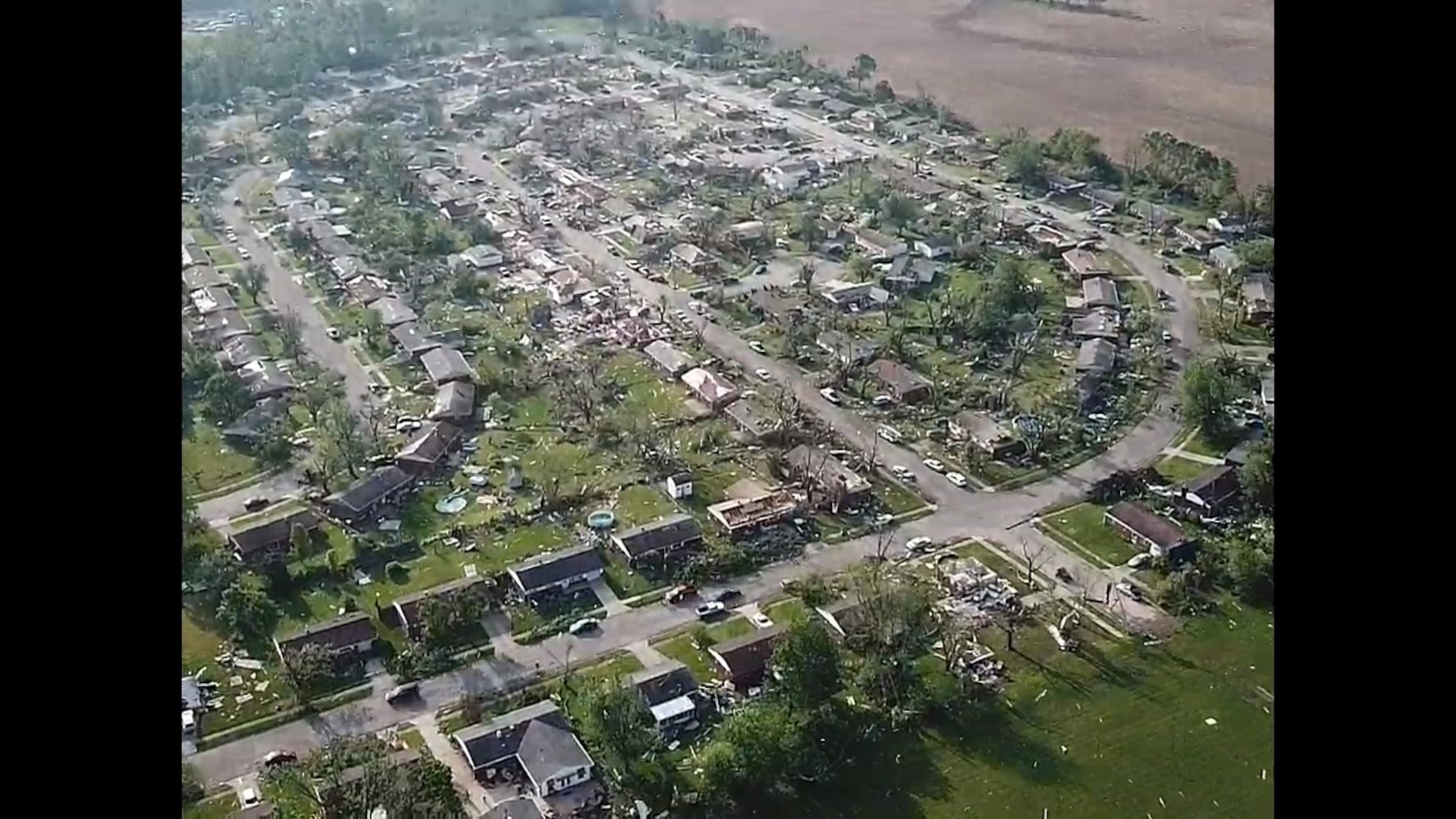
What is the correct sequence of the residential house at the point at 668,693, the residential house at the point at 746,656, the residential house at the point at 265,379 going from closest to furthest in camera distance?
1. the residential house at the point at 668,693
2. the residential house at the point at 746,656
3. the residential house at the point at 265,379

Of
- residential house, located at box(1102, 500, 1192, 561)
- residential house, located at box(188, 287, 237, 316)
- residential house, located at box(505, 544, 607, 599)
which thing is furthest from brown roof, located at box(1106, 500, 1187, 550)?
residential house, located at box(188, 287, 237, 316)

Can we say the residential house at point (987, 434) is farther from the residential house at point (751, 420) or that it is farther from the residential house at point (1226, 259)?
the residential house at point (1226, 259)

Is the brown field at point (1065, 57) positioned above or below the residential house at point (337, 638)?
above

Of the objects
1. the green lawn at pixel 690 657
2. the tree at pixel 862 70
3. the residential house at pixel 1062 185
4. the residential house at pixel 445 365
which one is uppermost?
the tree at pixel 862 70

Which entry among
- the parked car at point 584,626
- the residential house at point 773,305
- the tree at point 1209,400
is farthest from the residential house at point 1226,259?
the parked car at point 584,626

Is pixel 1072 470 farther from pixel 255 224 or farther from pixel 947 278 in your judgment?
pixel 255 224
